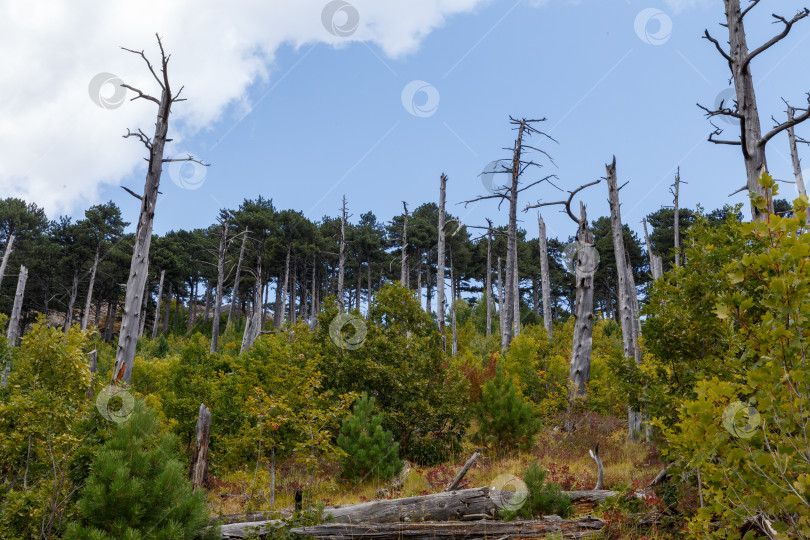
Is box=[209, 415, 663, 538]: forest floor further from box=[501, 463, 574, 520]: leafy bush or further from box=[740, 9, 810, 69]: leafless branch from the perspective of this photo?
box=[740, 9, 810, 69]: leafless branch

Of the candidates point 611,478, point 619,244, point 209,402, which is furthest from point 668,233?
point 209,402

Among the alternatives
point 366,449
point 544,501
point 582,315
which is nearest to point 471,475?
point 366,449

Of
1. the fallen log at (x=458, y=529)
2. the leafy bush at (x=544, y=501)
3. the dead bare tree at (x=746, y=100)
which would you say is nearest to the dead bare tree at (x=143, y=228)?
the fallen log at (x=458, y=529)

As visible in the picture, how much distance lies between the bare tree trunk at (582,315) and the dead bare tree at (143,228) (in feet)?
25.4

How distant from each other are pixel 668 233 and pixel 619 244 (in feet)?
75.2

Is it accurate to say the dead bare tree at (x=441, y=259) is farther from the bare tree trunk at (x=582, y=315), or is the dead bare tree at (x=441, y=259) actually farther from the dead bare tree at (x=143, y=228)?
the dead bare tree at (x=143, y=228)

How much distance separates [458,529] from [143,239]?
662 cm

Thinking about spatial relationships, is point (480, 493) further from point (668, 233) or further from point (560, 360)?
point (668, 233)

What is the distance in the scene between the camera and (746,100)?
22.6 ft

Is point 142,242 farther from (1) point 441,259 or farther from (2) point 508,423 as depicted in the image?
(1) point 441,259

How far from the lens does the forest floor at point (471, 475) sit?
25.3 ft

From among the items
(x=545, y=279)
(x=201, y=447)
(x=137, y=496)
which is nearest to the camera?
(x=137, y=496)

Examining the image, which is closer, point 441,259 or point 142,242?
point 142,242

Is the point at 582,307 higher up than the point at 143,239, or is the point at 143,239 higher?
the point at 143,239
